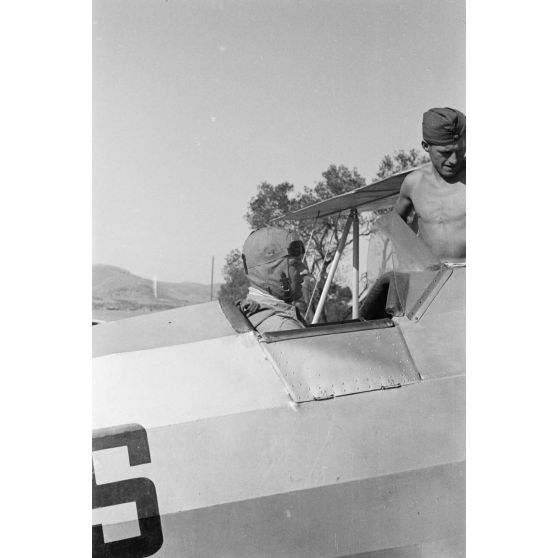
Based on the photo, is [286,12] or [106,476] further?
[286,12]

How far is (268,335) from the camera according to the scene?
5.95 ft

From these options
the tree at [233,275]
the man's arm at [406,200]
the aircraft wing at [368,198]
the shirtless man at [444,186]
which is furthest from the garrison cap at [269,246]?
the tree at [233,275]

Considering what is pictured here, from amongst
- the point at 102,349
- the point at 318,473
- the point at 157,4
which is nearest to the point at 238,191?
the point at 157,4

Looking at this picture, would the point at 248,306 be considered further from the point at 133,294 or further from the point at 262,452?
the point at 133,294

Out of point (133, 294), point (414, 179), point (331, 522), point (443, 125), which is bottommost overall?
point (331, 522)

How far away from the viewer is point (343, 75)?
4.39 meters

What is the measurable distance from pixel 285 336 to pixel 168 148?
1948 mm

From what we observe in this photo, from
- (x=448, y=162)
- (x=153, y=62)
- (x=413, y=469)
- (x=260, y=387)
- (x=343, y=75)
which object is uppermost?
(x=343, y=75)

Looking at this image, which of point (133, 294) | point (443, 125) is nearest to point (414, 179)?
point (443, 125)

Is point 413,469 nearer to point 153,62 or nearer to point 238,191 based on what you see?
point 153,62

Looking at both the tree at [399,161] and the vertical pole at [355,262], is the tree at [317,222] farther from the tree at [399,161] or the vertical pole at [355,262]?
the vertical pole at [355,262]

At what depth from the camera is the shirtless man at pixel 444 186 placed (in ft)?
8.13

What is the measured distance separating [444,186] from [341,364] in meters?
1.15

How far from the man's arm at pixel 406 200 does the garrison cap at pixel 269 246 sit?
869 mm
